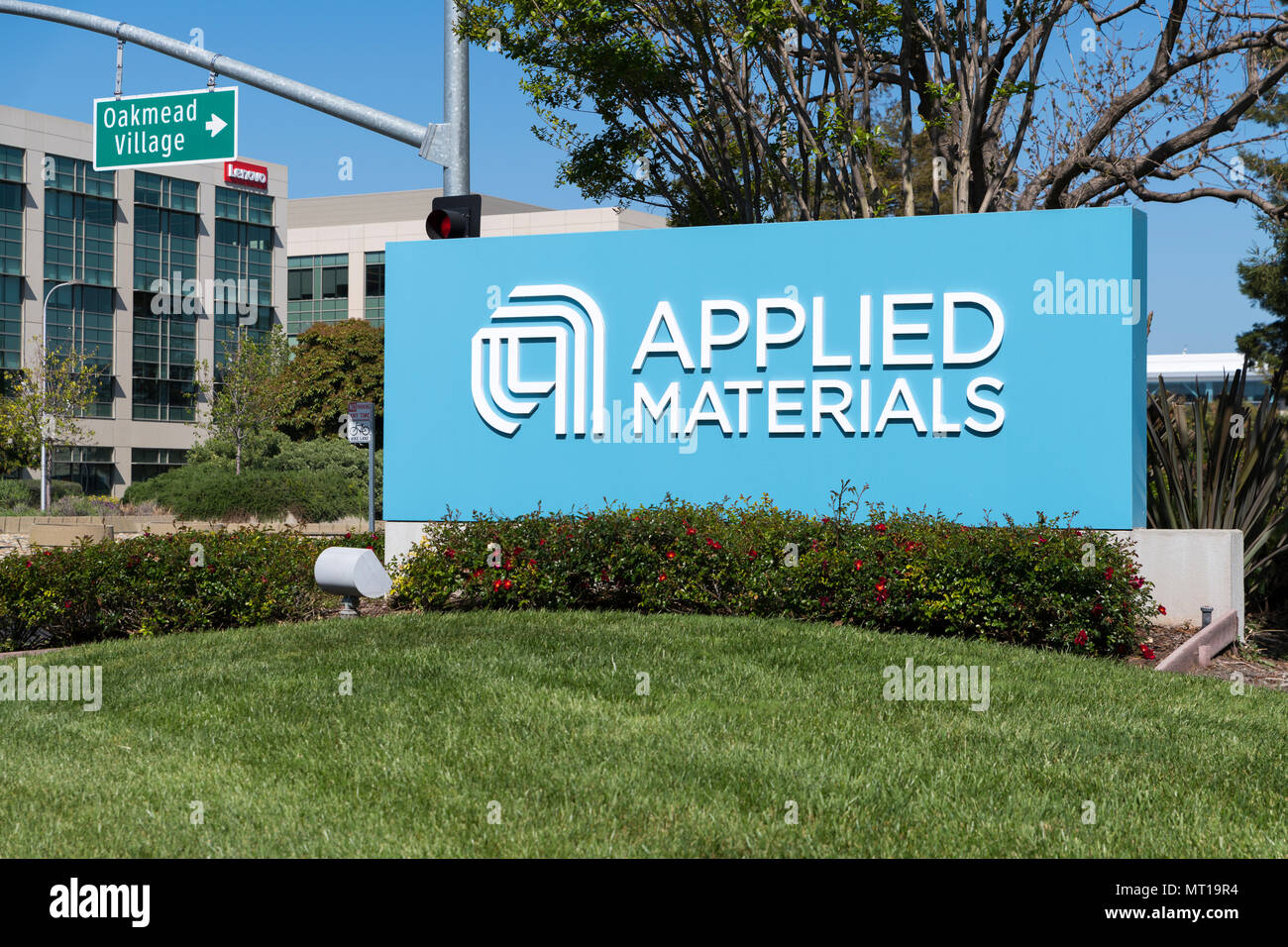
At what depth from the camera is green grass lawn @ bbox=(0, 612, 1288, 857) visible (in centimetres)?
461

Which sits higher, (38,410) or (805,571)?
(38,410)

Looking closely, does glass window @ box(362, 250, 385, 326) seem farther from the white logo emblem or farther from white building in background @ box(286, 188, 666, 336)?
the white logo emblem

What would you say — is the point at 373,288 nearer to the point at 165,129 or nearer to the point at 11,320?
the point at 11,320

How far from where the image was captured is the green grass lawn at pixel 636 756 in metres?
4.61

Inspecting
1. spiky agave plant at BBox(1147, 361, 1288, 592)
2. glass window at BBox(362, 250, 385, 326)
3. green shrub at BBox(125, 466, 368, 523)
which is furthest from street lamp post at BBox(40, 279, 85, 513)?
spiky agave plant at BBox(1147, 361, 1288, 592)

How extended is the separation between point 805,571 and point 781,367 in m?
2.32

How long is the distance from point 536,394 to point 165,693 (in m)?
5.39

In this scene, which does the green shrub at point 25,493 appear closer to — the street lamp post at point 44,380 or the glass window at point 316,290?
the street lamp post at point 44,380

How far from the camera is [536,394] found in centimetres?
1169

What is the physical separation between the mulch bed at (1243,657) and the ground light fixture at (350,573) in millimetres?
6095

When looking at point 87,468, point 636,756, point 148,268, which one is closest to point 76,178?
point 148,268

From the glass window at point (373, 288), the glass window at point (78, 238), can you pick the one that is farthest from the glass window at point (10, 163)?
the glass window at point (373, 288)

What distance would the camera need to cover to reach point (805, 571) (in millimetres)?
9492
